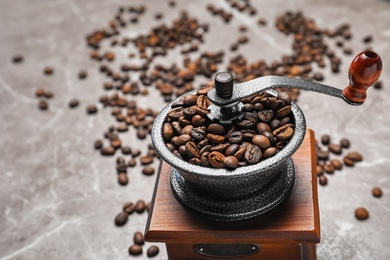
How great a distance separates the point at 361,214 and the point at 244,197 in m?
0.62

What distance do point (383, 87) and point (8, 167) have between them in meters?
1.59

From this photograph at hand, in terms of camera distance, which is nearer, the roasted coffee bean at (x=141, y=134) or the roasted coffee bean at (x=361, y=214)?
the roasted coffee bean at (x=361, y=214)

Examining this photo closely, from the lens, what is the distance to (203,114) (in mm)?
1362

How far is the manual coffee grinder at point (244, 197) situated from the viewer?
1.25 m

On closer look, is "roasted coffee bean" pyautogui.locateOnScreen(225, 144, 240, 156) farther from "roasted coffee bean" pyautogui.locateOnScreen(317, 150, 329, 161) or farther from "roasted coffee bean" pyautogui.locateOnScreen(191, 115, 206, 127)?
"roasted coffee bean" pyautogui.locateOnScreen(317, 150, 329, 161)

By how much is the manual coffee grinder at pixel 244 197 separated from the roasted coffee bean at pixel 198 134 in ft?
0.15

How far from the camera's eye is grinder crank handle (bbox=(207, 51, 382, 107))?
1.22 m

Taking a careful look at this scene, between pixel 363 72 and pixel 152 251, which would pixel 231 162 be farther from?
pixel 152 251

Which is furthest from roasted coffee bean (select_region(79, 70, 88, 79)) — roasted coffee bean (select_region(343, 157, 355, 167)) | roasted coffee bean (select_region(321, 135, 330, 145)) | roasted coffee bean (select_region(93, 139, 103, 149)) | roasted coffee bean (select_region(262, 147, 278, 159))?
roasted coffee bean (select_region(262, 147, 278, 159))

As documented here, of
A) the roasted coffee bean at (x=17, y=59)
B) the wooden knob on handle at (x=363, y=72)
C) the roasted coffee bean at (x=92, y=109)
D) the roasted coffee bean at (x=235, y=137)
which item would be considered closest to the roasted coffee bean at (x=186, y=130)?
the roasted coffee bean at (x=235, y=137)

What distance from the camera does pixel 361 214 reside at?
1.77 meters

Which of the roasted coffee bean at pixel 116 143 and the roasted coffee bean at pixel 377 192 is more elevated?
the roasted coffee bean at pixel 377 192

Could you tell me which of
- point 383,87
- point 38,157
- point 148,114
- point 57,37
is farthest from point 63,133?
point 383,87

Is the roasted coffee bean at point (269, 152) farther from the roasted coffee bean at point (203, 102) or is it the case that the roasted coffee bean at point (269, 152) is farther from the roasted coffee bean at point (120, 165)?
the roasted coffee bean at point (120, 165)
